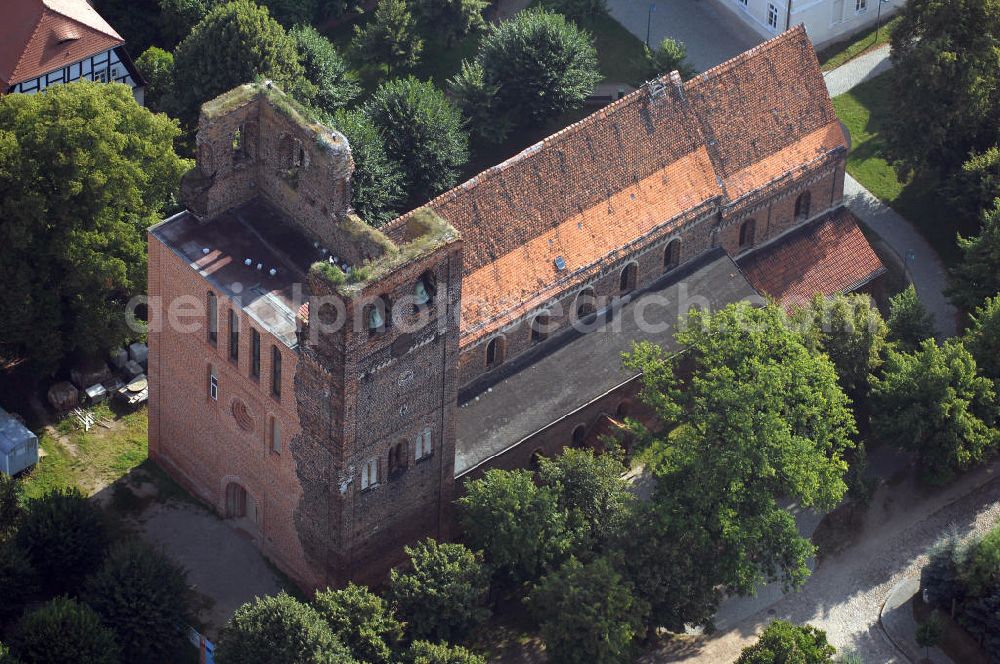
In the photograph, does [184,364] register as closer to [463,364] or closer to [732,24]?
[463,364]

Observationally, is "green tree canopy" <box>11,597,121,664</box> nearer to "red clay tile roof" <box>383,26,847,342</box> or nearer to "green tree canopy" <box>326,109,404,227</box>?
"red clay tile roof" <box>383,26,847,342</box>

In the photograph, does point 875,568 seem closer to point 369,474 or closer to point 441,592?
point 441,592

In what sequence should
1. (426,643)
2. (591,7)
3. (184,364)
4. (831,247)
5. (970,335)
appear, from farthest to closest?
(591,7) → (831,247) → (970,335) → (184,364) → (426,643)

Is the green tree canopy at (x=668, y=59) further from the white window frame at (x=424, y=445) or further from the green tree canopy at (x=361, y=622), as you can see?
the green tree canopy at (x=361, y=622)

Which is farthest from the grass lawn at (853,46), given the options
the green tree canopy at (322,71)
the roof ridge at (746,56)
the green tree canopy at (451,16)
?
the green tree canopy at (322,71)

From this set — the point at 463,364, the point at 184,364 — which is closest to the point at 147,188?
Result: the point at 184,364

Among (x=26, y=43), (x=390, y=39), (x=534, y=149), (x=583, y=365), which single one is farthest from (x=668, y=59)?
(x=26, y=43)
